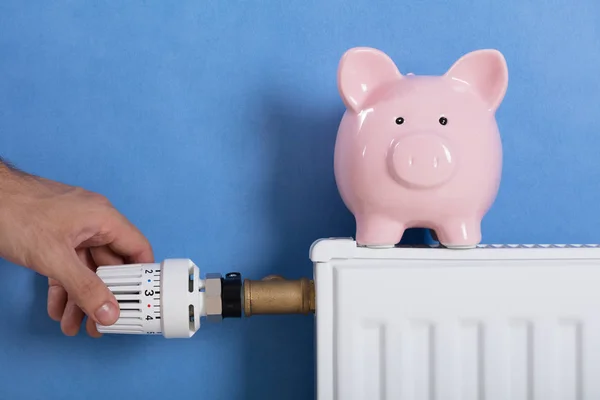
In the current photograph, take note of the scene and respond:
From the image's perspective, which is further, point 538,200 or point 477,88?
point 538,200

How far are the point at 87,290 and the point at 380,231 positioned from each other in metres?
0.28

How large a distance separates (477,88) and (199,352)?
438 millimetres

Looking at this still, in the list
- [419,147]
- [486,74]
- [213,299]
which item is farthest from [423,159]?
[213,299]

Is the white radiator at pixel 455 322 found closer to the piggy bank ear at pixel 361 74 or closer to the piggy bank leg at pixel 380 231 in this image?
the piggy bank leg at pixel 380 231

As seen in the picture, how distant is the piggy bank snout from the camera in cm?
57

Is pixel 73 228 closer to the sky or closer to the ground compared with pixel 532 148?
closer to the ground

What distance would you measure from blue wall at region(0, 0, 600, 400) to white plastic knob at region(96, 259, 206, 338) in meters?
0.13

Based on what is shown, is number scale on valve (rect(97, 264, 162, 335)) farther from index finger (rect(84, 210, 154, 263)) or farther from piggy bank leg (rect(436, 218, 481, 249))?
piggy bank leg (rect(436, 218, 481, 249))

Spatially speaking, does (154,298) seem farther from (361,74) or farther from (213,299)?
(361,74)

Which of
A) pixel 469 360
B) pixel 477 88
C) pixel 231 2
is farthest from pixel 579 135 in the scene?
pixel 231 2

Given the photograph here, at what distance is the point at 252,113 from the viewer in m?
0.75

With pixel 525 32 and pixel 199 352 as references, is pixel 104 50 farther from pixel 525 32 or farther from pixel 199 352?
pixel 525 32

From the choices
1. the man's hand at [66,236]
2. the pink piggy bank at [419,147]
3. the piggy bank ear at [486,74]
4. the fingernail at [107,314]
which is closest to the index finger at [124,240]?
the man's hand at [66,236]

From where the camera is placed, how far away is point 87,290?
0.59 metres
